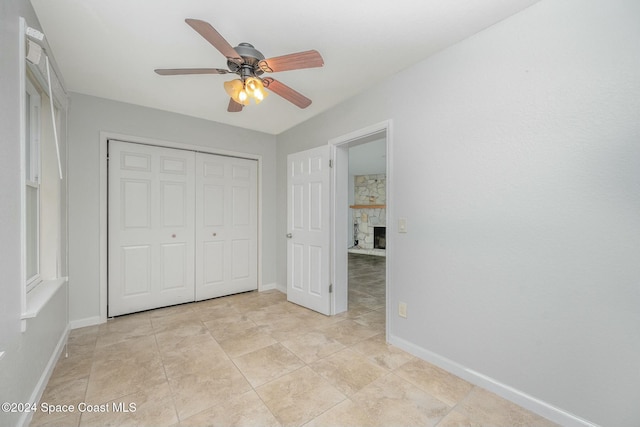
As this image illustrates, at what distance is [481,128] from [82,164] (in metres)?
3.76

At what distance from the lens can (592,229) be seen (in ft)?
4.53

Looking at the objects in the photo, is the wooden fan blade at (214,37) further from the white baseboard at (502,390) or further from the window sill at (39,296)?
the white baseboard at (502,390)

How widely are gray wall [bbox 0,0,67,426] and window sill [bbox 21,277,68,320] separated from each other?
0.08m

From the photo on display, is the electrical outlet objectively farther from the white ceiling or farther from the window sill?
the window sill

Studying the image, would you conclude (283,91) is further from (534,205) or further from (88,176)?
(88,176)

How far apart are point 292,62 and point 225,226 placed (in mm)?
2687

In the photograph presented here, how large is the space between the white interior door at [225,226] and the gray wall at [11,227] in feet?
6.68

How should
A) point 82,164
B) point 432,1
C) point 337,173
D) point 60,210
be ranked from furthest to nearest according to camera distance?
point 337,173 → point 82,164 → point 60,210 → point 432,1

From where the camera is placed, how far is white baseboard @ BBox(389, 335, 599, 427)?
1.45 metres

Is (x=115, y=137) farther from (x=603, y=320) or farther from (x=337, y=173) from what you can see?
(x=603, y=320)

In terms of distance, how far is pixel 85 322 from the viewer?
2.77 m

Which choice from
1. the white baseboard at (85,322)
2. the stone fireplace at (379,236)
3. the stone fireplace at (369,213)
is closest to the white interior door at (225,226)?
the white baseboard at (85,322)

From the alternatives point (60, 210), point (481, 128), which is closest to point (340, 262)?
point (481, 128)

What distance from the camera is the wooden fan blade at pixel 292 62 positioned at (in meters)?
1.52
